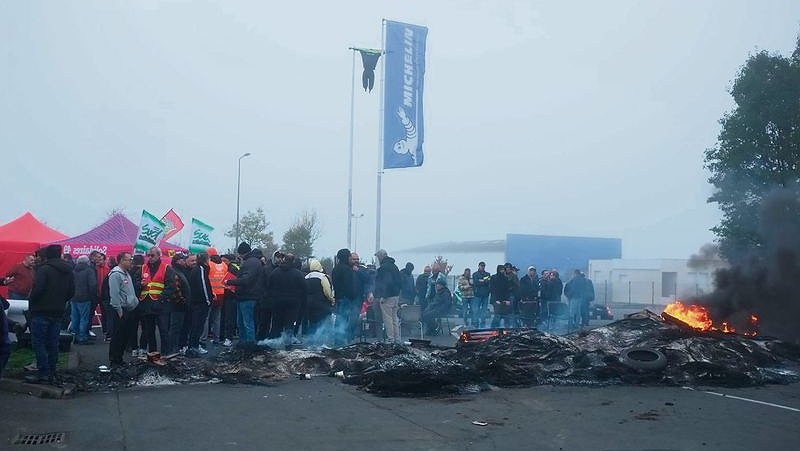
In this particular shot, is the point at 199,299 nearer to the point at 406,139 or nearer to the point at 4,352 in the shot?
the point at 4,352

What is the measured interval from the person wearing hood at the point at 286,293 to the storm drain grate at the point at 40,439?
669 centimetres

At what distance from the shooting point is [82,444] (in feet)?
22.4

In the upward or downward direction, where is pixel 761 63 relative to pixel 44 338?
upward

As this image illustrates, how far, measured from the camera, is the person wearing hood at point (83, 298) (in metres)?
15.0

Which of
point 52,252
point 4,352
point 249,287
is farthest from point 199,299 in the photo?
point 4,352

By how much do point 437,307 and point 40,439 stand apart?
12710mm

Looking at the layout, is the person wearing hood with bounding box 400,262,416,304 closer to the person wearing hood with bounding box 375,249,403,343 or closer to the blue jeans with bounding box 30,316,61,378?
the person wearing hood with bounding box 375,249,403,343

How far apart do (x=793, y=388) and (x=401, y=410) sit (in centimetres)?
615

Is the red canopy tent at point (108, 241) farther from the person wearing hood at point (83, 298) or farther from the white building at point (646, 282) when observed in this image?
the white building at point (646, 282)

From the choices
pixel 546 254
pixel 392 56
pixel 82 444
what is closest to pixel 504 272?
pixel 392 56

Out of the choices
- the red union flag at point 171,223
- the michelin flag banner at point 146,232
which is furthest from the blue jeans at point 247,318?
the red union flag at point 171,223

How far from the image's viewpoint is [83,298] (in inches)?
589

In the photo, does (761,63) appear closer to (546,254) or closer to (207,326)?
(207,326)

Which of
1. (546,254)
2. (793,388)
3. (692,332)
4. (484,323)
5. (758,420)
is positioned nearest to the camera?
(758,420)
